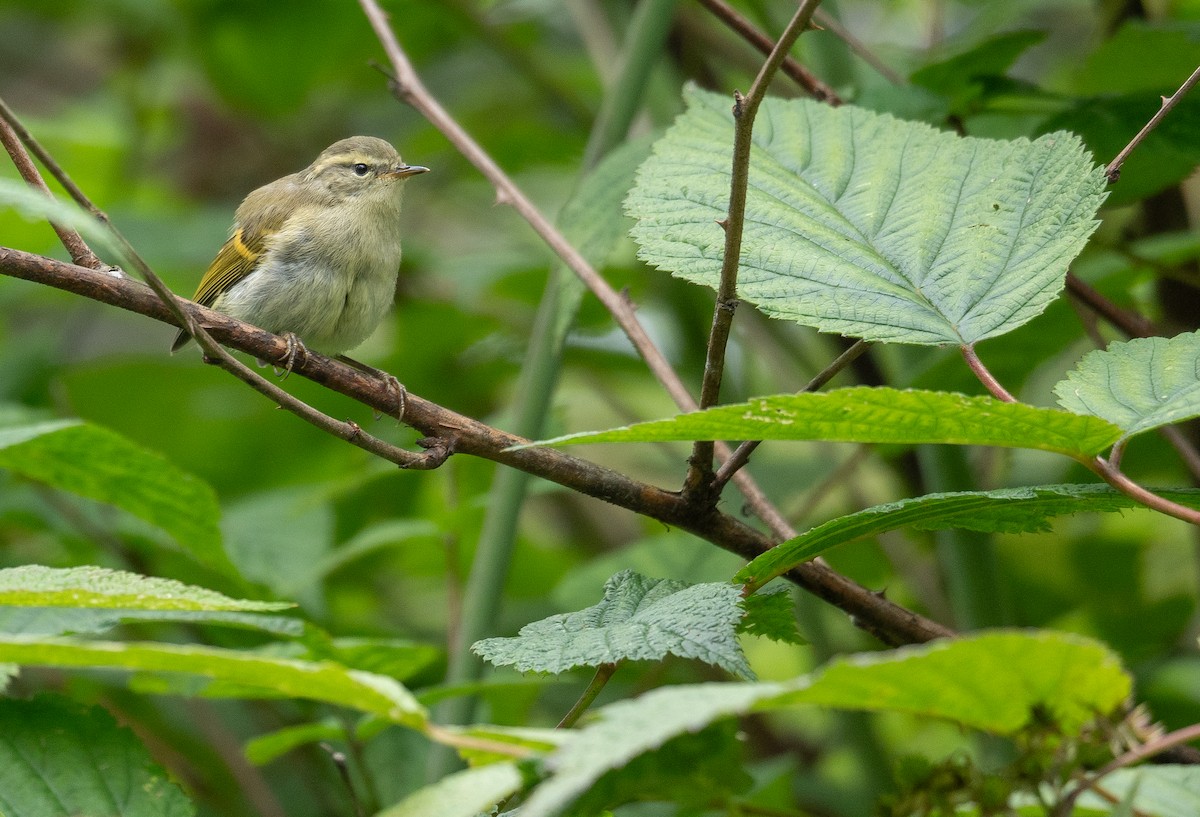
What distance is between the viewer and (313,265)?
3305 millimetres

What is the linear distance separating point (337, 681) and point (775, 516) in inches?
34.6

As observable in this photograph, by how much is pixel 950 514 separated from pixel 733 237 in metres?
0.41

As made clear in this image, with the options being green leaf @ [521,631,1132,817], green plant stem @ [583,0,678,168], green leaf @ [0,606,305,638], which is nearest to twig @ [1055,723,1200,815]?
green leaf @ [521,631,1132,817]

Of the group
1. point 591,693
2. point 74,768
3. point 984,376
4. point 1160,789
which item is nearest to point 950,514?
point 984,376

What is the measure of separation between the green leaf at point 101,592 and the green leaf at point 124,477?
75 cm

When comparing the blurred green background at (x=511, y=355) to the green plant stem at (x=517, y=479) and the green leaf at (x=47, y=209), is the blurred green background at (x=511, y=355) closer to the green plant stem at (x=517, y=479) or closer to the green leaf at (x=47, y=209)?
the green plant stem at (x=517, y=479)

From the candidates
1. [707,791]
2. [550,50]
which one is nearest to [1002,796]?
[707,791]

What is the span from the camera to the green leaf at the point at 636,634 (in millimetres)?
1176

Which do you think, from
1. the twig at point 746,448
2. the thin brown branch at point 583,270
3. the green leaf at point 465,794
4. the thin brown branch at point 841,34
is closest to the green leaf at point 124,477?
the thin brown branch at point 583,270

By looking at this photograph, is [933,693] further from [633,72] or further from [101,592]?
[633,72]

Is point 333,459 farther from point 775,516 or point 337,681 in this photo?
point 337,681

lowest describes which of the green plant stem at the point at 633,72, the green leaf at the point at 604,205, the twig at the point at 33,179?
the twig at the point at 33,179

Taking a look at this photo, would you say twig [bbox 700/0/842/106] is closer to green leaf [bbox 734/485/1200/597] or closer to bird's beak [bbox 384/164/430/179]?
green leaf [bbox 734/485/1200/597]

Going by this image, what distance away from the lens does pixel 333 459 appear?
4.04m
